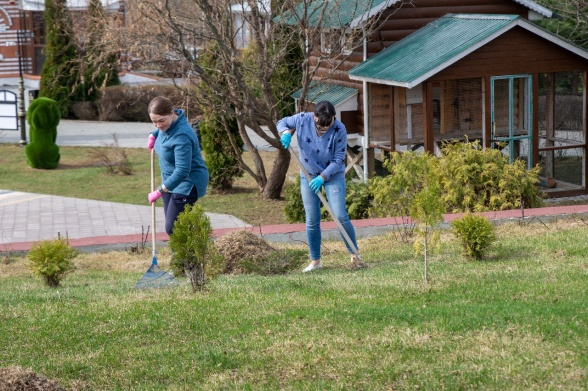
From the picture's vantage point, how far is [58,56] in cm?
2973

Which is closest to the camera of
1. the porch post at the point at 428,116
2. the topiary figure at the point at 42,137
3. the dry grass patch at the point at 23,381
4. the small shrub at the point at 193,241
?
the dry grass patch at the point at 23,381

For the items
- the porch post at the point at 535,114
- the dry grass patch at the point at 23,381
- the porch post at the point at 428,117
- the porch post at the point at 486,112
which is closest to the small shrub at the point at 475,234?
the dry grass patch at the point at 23,381

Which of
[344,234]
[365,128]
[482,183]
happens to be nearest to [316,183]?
[344,234]

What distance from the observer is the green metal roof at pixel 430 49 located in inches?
583

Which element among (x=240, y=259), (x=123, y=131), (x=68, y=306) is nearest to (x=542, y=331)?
(x=68, y=306)

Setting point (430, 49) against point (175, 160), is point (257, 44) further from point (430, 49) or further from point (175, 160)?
point (175, 160)

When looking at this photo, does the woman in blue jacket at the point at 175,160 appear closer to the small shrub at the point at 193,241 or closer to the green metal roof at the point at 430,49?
the small shrub at the point at 193,241

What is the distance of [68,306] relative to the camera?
266 inches

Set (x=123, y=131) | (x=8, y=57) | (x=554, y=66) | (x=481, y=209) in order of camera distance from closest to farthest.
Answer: (x=481, y=209), (x=554, y=66), (x=123, y=131), (x=8, y=57)

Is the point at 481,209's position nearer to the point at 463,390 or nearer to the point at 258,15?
the point at 258,15

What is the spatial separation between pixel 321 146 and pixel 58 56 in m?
23.5

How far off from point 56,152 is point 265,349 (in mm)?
17349

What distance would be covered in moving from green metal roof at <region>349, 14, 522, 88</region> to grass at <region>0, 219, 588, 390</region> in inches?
285

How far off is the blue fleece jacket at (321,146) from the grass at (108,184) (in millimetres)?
6789
